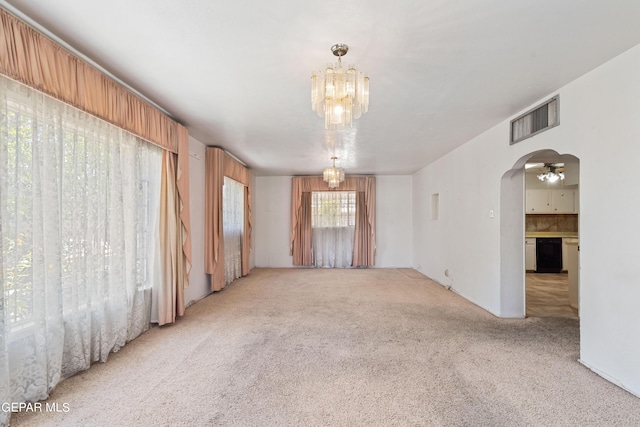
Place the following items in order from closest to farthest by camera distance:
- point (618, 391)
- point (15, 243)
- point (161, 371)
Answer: point (15, 243) < point (618, 391) < point (161, 371)

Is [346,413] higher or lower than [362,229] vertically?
lower

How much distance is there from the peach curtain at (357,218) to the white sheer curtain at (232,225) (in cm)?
165

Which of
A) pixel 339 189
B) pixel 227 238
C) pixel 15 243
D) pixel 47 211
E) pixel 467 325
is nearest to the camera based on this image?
pixel 15 243

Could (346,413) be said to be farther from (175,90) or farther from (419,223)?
(419,223)

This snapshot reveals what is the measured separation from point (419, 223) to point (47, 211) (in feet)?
21.5

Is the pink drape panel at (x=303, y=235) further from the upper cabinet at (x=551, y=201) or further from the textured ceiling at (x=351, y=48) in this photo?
the upper cabinet at (x=551, y=201)

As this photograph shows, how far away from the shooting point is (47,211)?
1.93 metres

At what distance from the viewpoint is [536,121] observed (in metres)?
2.98

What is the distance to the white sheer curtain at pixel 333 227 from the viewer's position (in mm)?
7664

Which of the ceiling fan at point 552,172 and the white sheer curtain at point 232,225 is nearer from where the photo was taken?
the white sheer curtain at point 232,225

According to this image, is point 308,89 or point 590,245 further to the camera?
point 308,89

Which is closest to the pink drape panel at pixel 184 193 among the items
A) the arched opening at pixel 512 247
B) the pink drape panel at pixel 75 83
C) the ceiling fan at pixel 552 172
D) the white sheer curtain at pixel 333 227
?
the pink drape panel at pixel 75 83

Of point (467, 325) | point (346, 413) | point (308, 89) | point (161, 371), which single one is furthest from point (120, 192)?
point (467, 325)

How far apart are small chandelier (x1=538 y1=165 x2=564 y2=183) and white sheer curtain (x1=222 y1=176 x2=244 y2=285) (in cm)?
683
